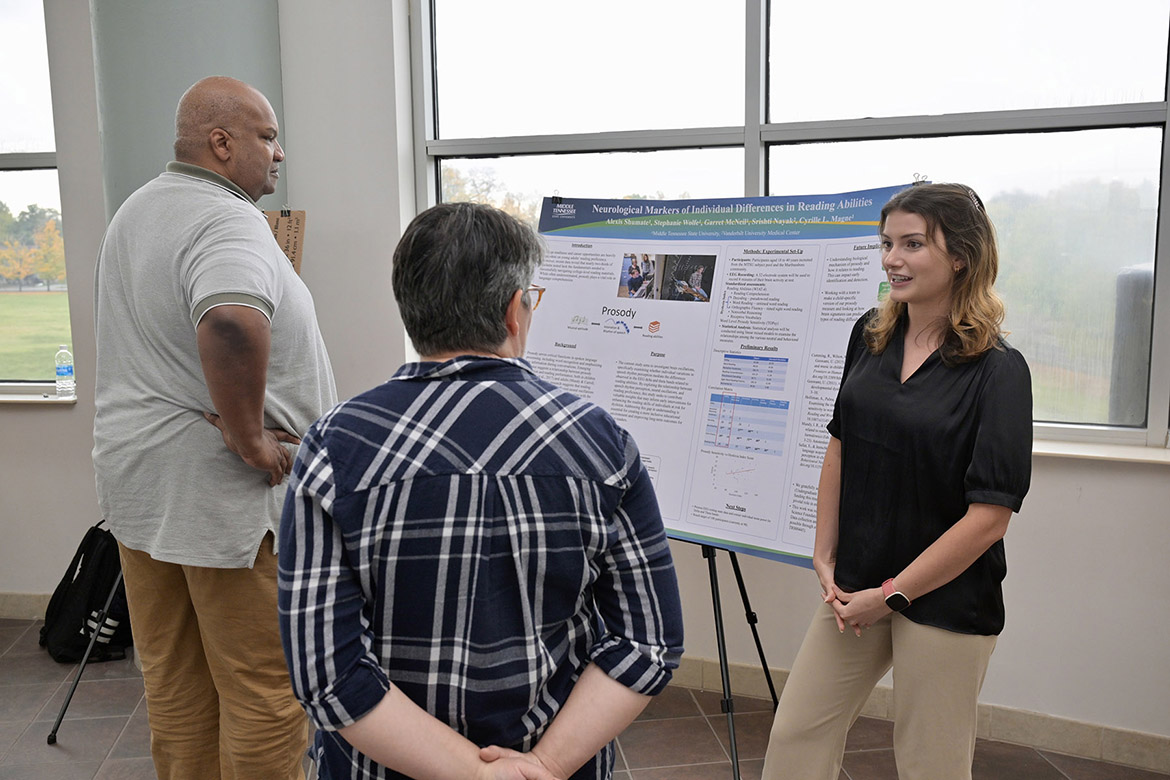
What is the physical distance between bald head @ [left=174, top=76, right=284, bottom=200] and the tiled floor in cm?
175

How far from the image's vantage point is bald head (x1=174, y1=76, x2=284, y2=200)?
74.9 inches

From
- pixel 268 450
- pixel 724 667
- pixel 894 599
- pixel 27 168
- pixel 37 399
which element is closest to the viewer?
pixel 894 599

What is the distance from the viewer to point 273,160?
2.01m

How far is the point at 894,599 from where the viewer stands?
1.71m

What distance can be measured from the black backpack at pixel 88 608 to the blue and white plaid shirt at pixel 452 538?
109 inches

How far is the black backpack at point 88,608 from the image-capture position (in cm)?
329

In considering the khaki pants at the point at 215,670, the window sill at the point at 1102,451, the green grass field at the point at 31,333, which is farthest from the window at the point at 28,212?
the window sill at the point at 1102,451

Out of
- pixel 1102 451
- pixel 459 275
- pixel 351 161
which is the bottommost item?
pixel 1102 451

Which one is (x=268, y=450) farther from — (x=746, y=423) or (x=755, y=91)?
(x=755, y=91)

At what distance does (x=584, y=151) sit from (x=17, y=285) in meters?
2.53

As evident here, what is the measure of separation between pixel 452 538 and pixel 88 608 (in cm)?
299

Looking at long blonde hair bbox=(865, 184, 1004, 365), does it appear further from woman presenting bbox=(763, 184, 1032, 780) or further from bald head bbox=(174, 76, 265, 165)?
bald head bbox=(174, 76, 265, 165)

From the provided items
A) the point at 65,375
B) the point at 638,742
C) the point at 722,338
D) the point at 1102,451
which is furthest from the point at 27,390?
the point at 1102,451

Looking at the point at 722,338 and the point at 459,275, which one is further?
the point at 722,338
